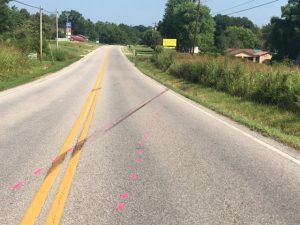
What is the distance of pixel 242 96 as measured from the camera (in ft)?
61.2

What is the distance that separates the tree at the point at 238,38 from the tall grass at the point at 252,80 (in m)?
126

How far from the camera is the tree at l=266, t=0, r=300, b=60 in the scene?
245 ft

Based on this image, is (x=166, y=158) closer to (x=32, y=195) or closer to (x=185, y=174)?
(x=185, y=174)

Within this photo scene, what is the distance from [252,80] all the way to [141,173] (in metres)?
12.8

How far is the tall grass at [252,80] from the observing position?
1516 cm

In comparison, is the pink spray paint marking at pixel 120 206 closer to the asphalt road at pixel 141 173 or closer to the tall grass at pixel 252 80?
the asphalt road at pixel 141 173

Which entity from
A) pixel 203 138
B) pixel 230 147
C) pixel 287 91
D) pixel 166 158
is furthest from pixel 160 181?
pixel 287 91

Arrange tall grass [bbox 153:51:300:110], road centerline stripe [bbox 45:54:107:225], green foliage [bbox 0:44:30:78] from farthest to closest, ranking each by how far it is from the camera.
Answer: green foliage [bbox 0:44:30:78]
tall grass [bbox 153:51:300:110]
road centerline stripe [bbox 45:54:107:225]

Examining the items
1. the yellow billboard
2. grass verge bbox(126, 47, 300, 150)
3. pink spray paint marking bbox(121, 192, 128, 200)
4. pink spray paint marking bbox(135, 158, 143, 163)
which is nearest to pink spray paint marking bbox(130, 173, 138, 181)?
pink spray paint marking bbox(121, 192, 128, 200)

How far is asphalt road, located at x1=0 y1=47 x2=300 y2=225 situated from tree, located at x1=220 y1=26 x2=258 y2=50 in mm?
141103

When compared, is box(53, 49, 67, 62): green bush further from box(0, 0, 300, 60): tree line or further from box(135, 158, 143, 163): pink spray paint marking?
box(135, 158, 143, 163): pink spray paint marking

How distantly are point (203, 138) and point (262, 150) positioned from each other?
152 cm

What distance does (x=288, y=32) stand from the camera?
7612cm

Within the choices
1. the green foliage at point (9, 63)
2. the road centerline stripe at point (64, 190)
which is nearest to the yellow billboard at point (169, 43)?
the green foliage at point (9, 63)
